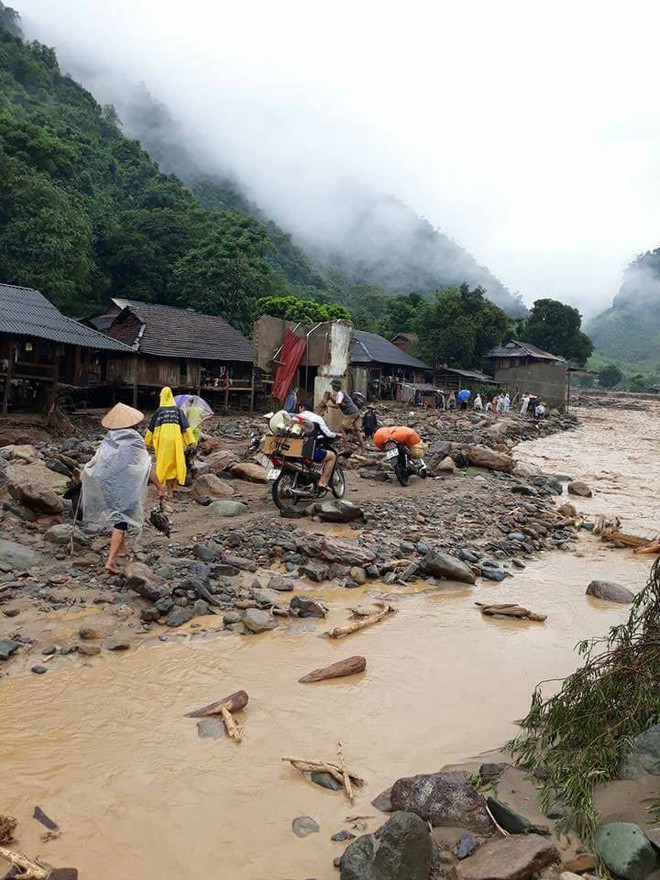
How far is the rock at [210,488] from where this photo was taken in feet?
32.0

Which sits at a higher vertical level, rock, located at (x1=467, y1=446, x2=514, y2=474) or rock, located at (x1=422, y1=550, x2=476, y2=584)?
rock, located at (x1=467, y1=446, x2=514, y2=474)

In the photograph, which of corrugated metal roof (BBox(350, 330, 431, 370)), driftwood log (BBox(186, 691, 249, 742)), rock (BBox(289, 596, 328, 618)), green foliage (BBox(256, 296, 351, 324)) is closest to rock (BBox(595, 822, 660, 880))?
driftwood log (BBox(186, 691, 249, 742))

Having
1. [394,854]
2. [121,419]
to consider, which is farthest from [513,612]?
[121,419]

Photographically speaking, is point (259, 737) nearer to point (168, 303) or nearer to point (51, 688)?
point (51, 688)

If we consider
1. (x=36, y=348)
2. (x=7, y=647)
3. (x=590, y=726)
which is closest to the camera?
(x=590, y=726)

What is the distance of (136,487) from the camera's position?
5.88 meters

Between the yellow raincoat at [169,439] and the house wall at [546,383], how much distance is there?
32984 millimetres

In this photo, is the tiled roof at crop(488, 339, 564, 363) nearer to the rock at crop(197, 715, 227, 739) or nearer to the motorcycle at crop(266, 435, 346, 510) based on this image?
the motorcycle at crop(266, 435, 346, 510)

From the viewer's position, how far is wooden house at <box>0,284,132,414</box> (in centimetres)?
1753

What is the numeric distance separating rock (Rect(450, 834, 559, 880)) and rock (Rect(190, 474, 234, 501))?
7496 mm

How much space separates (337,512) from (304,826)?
5728 millimetres

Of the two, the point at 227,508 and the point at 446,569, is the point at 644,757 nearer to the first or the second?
the point at 446,569

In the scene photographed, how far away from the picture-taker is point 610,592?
22.4 ft

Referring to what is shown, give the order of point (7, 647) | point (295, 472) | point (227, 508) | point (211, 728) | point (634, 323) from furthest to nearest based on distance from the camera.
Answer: point (634, 323) < point (295, 472) < point (227, 508) < point (7, 647) < point (211, 728)
